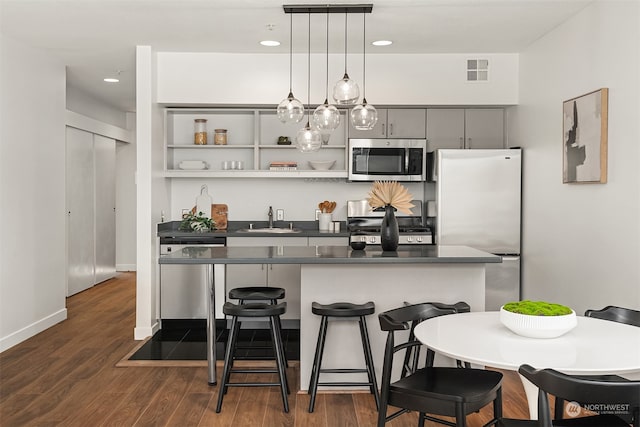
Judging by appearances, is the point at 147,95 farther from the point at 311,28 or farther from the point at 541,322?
the point at 541,322

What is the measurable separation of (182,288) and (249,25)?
243cm

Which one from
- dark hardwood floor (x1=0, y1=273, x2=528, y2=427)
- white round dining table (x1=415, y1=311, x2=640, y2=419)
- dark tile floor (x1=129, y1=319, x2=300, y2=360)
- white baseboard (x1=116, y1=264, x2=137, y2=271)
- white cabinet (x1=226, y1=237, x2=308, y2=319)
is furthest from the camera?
white baseboard (x1=116, y1=264, x2=137, y2=271)

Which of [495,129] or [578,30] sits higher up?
[578,30]

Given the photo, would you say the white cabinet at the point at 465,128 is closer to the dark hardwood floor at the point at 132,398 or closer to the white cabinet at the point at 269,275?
the white cabinet at the point at 269,275

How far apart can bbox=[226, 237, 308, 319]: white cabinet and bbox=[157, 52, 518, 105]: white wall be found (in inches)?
54.4

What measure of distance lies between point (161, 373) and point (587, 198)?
10.6 feet

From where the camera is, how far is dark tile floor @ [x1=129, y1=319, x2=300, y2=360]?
4.63 metres

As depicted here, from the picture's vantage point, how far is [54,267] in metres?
5.72

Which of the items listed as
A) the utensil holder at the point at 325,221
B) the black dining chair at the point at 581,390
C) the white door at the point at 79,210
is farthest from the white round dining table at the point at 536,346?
the white door at the point at 79,210

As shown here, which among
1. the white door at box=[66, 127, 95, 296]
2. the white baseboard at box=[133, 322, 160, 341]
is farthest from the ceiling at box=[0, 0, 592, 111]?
the white baseboard at box=[133, 322, 160, 341]

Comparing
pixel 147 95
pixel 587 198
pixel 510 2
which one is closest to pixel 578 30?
pixel 510 2

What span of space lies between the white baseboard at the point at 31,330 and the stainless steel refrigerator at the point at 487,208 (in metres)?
3.73

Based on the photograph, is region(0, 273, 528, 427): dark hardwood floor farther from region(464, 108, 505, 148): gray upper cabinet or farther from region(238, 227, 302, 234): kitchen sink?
region(464, 108, 505, 148): gray upper cabinet

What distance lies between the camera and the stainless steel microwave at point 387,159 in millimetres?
5773
